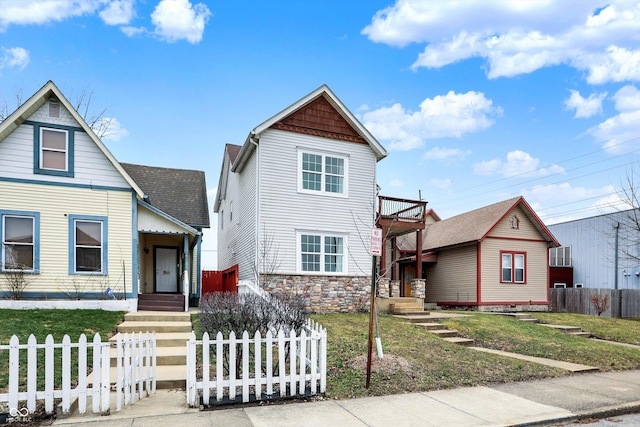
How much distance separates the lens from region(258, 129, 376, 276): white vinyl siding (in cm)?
1591

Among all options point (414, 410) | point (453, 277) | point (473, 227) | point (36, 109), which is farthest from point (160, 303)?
point (473, 227)

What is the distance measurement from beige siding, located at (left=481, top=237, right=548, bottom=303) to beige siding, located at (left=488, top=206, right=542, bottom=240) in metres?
0.33

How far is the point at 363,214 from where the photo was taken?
17.4 metres

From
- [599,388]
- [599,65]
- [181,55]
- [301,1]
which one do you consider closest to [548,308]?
[599,65]

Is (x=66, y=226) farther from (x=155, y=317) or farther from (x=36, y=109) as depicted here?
(x=155, y=317)

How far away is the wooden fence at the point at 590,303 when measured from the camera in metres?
23.8

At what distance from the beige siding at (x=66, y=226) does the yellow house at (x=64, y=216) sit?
26 mm

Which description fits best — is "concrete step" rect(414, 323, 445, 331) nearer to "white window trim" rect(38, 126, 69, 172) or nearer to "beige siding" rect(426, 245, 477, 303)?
"beige siding" rect(426, 245, 477, 303)

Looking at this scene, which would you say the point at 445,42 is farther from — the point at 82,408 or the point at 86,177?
the point at 82,408

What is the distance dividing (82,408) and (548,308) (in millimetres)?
24882

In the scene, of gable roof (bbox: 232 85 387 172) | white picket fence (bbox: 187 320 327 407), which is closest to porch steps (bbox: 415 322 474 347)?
white picket fence (bbox: 187 320 327 407)

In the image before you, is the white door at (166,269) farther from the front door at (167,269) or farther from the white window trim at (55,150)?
the white window trim at (55,150)

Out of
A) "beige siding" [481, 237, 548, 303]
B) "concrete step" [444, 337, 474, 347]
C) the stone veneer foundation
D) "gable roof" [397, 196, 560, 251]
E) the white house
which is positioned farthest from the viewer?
"gable roof" [397, 196, 560, 251]

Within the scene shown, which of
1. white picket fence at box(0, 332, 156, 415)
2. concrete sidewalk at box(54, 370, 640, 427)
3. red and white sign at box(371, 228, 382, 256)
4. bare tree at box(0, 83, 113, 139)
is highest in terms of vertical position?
bare tree at box(0, 83, 113, 139)
